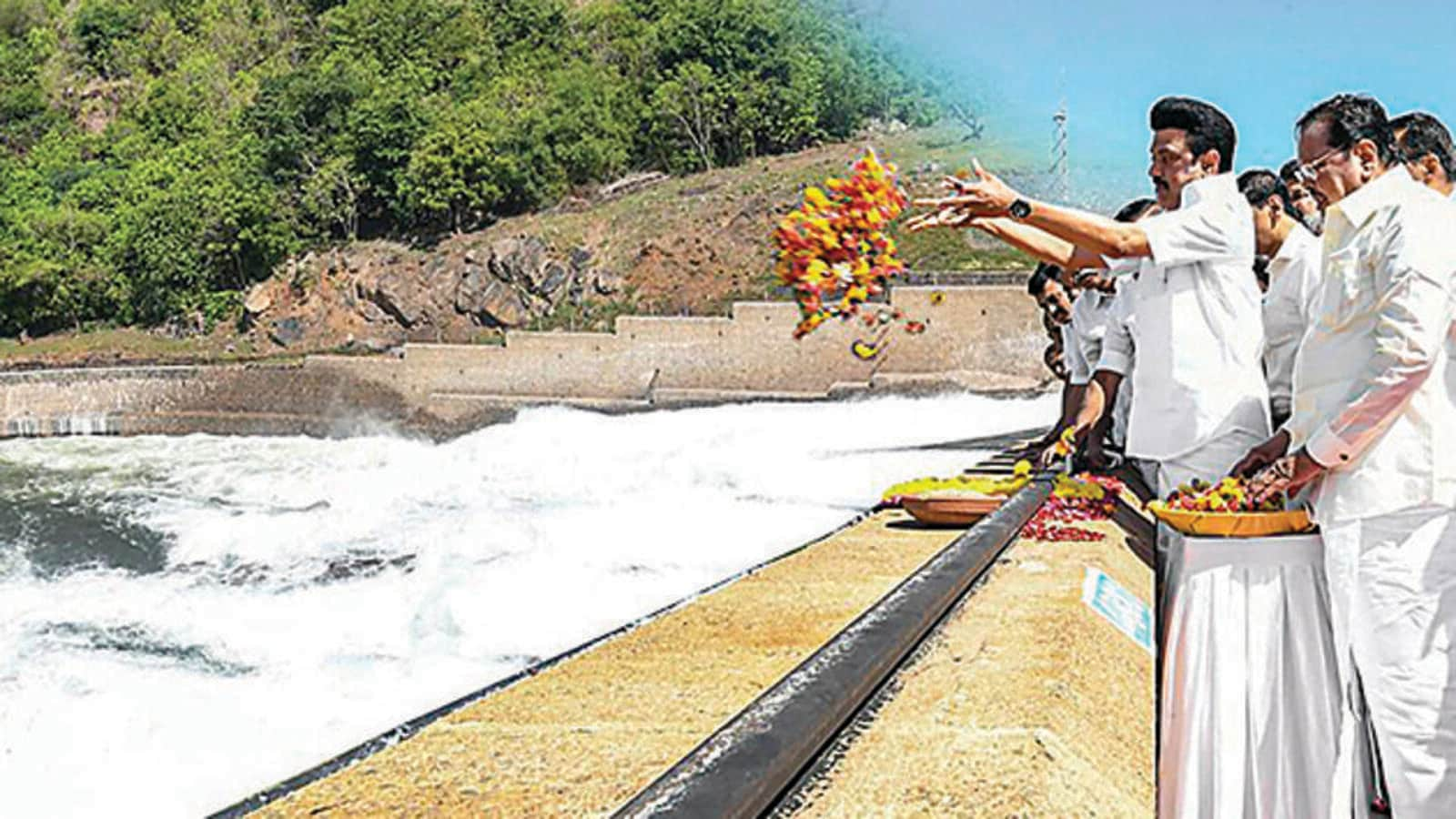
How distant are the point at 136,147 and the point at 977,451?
5252cm

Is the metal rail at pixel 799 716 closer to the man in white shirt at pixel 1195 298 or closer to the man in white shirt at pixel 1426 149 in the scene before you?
the man in white shirt at pixel 1195 298

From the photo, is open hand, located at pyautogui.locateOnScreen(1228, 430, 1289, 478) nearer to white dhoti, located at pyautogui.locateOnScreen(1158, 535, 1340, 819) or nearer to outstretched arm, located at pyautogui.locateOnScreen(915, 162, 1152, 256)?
white dhoti, located at pyautogui.locateOnScreen(1158, 535, 1340, 819)

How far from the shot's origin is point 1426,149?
3.56 m

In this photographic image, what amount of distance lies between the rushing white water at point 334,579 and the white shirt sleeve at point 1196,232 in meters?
3.82

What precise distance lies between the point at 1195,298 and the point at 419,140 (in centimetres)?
4677

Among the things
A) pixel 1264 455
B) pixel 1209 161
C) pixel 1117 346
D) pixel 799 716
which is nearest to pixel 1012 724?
pixel 799 716

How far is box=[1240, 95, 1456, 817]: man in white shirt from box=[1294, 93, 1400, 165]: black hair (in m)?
0.12

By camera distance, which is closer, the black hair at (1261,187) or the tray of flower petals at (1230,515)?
the tray of flower petals at (1230,515)

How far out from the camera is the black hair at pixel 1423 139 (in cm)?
→ 355

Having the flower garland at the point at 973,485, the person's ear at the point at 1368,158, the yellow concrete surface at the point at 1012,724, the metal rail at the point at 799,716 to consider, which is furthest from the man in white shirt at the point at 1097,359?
the metal rail at the point at 799,716

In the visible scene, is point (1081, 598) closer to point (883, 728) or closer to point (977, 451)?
point (883, 728)

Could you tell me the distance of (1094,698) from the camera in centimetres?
263

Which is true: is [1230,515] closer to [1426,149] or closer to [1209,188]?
[1209,188]

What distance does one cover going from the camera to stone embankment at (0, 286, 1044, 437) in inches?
1129
